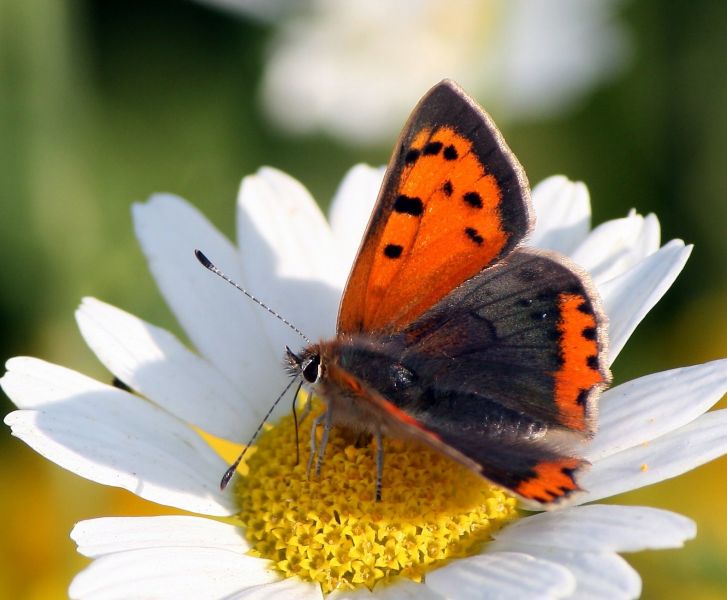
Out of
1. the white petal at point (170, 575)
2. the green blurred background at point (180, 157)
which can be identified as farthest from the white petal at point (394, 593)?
the green blurred background at point (180, 157)

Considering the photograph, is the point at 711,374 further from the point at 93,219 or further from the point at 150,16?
the point at 150,16

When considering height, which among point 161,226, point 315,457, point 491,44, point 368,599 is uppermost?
point 491,44

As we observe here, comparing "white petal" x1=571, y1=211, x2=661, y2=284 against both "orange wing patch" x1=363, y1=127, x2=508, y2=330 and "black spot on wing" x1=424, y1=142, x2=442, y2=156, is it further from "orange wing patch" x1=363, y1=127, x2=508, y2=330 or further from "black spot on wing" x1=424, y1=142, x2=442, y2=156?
"black spot on wing" x1=424, y1=142, x2=442, y2=156

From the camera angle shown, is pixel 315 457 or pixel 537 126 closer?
pixel 315 457

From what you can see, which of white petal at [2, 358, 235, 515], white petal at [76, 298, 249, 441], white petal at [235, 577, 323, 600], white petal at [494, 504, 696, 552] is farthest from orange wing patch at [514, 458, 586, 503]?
white petal at [76, 298, 249, 441]

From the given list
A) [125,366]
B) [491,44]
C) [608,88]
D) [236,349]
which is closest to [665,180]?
[608,88]

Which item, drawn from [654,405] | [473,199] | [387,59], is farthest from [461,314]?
[387,59]
